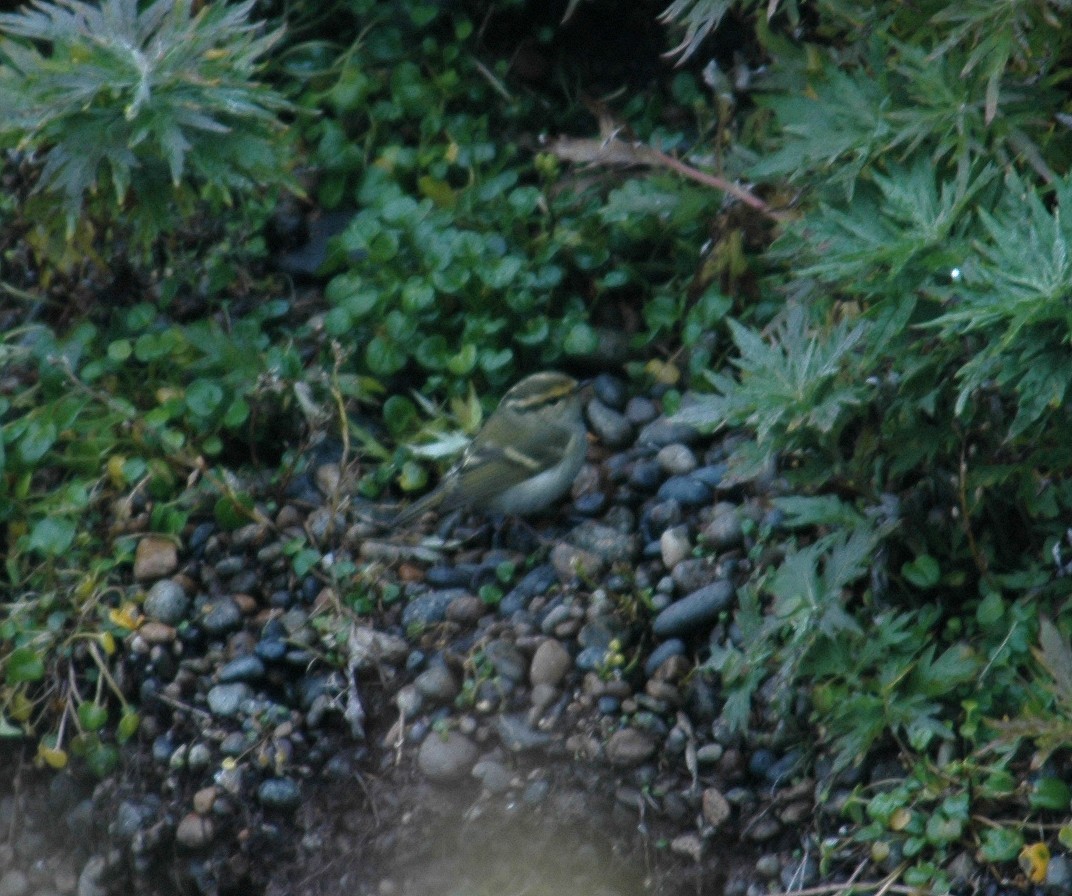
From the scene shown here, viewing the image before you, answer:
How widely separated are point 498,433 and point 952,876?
2.01 m

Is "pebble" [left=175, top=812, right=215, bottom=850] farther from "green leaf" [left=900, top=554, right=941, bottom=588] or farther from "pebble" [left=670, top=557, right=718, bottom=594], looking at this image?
"green leaf" [left=900, top=554, right=941, bottom=588]

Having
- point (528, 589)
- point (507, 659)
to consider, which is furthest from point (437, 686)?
point (528, 589)

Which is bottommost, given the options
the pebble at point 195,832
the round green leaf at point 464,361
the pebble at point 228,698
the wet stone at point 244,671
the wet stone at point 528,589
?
the pebble at point 195,832

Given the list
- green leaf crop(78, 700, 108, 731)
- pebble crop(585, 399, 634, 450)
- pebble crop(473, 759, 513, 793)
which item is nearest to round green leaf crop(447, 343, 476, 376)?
pebble crop(585, 399, 634, 450)

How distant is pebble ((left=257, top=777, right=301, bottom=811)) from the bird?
37.4 inches

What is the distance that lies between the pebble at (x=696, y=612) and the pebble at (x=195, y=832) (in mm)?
1369

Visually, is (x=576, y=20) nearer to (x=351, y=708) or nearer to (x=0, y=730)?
(x=351, y=708)

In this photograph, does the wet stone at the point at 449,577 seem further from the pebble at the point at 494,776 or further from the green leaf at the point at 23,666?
the green leaf at the point at 23,666

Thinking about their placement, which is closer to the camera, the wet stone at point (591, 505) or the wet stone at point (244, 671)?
the wet stone at point (244, 671)

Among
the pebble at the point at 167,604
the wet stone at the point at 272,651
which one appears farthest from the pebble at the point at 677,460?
the pebble at the point at 167,604

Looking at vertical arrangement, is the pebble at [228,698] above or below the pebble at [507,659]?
above

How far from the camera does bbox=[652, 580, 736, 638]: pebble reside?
4.46m

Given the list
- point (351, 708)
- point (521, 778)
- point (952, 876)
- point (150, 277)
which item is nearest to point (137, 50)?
point (150, 277)

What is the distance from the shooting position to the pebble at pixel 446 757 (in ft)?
14.6
